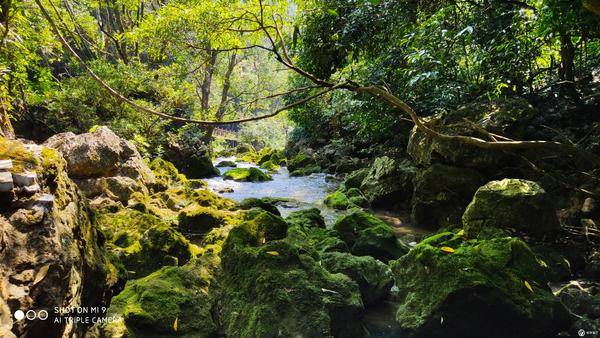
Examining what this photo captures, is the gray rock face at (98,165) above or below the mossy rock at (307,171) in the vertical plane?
above

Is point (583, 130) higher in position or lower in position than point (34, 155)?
higher

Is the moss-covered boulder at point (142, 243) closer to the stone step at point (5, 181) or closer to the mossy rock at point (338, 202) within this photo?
the stone step at point (5, 181)

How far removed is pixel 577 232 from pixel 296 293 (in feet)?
15.0

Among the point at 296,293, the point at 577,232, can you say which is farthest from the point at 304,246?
the point at 577,232

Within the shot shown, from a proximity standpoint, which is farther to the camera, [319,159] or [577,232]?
[319,159]

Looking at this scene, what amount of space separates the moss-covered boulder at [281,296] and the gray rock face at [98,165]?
490cm

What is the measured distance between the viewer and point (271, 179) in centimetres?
1727

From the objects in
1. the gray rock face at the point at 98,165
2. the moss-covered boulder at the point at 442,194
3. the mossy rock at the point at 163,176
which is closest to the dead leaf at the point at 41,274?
the gray rock face at the point at 98,165

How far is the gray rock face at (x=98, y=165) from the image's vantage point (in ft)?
26.3

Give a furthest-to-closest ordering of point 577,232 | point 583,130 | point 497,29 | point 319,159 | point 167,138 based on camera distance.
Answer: point 319,159, point 167,138, point 497,29, point 583,130, point 577,232

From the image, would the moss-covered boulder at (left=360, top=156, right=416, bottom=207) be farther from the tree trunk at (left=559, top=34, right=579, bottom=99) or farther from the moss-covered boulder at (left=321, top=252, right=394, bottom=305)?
the moss-covered boulder at (left=321, top=252, right=394, bottom=305)

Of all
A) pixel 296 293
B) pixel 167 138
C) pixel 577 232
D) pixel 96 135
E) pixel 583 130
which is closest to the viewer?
pixel 296 293

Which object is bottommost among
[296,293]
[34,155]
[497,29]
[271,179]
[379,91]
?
[271,179]

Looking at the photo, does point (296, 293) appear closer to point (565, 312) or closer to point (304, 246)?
point (304, 246)
